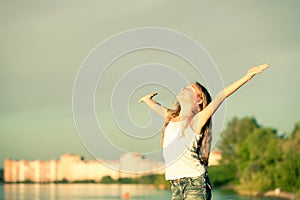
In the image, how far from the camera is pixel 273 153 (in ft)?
206

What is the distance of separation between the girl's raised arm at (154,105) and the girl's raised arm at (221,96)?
363 millimetres

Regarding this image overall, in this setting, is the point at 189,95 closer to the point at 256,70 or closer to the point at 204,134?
the point at 204,134

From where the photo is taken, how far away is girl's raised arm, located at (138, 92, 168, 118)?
445 cm

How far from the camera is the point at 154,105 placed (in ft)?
15.2

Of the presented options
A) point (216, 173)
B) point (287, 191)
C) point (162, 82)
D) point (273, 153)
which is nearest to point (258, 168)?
point (273, 153)

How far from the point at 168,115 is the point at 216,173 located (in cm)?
8861

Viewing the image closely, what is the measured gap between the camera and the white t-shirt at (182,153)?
407 centimetres

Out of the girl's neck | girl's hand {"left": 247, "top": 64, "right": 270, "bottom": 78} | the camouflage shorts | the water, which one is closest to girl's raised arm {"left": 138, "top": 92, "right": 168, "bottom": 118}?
the girl's neck

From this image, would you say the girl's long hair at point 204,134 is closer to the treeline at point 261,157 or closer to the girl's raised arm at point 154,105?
the girl's raised arm at point 154,105

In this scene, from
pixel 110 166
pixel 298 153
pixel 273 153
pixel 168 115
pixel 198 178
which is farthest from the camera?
pixel 273 153

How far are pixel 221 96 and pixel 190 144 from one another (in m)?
0.34

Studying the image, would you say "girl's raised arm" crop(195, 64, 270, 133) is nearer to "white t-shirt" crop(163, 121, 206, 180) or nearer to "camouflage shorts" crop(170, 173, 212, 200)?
"white t-shirt" crop(163, 121, 206, 180)

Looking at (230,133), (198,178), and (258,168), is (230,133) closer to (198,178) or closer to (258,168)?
(258,168)

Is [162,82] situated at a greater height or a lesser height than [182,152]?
greater
